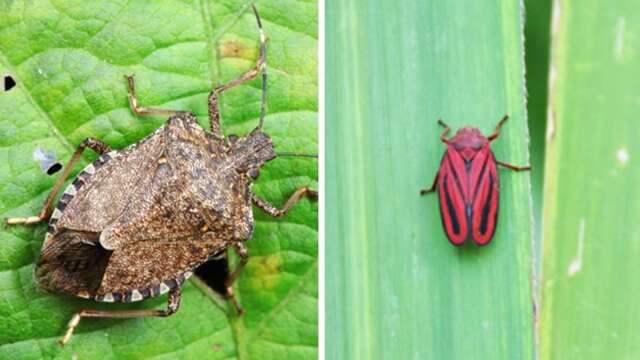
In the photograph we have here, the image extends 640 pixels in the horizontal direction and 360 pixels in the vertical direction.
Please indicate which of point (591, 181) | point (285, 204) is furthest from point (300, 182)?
point (591, 181)

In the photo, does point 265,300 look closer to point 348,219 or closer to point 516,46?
point 348,219

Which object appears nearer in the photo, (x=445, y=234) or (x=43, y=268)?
(x=43, y=268)

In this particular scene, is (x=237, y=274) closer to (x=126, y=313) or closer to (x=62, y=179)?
(x=126, y=313)

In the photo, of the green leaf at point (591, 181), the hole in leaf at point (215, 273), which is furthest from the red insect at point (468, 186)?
the hole in leaf at point (215, 273)

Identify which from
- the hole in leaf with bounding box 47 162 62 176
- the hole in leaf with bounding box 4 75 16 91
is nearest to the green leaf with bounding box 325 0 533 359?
the hole in leaf with bounding box 47 162 62 176

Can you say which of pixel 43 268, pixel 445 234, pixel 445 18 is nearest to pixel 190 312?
pixel 43 268

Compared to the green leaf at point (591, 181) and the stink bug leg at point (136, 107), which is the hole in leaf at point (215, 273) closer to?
the stink bug leg at point (136, 107)

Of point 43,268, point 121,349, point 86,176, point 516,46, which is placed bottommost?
point 121,349
